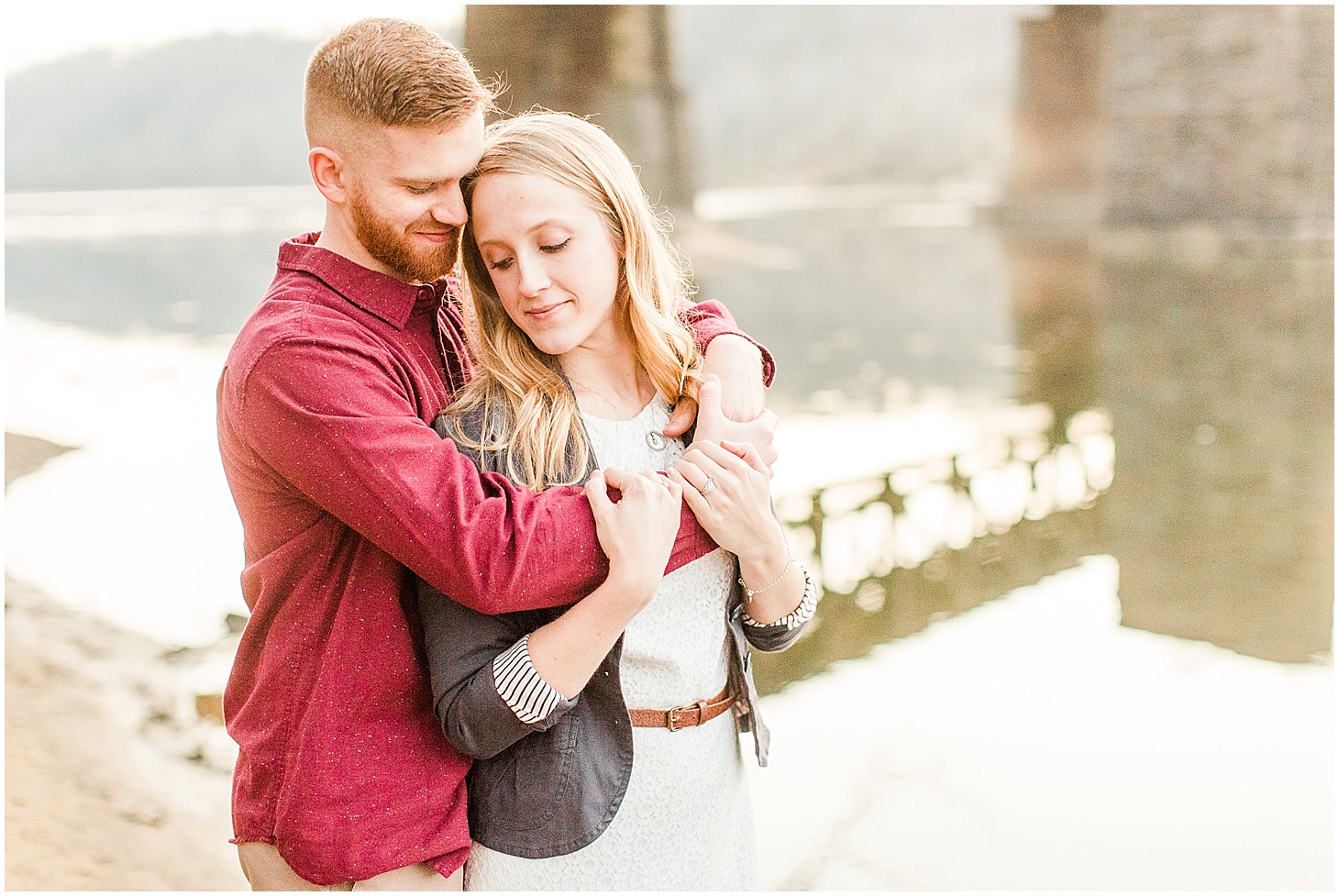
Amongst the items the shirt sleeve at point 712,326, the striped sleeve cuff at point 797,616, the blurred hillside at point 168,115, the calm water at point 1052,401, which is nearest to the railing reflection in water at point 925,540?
the calm water at point 1052,401

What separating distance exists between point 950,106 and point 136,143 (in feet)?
197

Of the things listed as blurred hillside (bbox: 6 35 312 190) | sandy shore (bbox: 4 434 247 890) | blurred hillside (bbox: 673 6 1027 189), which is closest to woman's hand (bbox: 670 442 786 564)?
sandy shore (bbox: 4 434 247 890)

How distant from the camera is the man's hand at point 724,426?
6.59 feet

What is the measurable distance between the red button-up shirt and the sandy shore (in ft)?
8.52

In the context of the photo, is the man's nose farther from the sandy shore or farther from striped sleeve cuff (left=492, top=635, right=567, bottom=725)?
the sandy shore

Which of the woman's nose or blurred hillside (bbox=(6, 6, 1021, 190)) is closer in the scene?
the woman's nose

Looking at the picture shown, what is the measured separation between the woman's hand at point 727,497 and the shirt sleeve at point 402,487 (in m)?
0.19

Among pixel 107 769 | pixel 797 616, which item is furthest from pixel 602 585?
pixel 107 769

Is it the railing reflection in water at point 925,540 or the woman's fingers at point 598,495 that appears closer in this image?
the woman's fingers at point 598,495

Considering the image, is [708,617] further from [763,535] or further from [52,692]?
[52,692]

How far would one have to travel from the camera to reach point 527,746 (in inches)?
75.0

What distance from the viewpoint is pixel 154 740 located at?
16.9 feet

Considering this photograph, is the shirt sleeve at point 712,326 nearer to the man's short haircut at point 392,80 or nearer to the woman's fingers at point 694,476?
the woman's fingers at point 694,476

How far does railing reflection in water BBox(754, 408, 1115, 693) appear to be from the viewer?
6.72 metres
